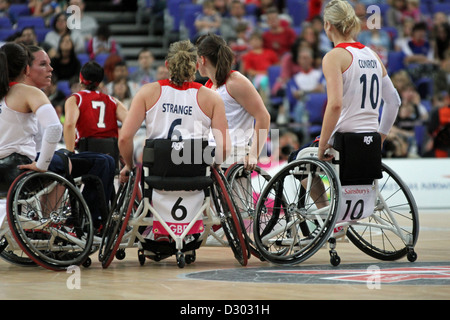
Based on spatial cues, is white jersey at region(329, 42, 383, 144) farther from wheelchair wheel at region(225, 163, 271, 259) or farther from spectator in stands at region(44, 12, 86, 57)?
spectator in stands at region(44, 12, 86, 57)

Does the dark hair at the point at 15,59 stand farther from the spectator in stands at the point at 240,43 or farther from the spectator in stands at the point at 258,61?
the spectator in stands at the point at 240,43

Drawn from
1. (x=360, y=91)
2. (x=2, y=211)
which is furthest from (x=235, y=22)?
(x=2, y=211)

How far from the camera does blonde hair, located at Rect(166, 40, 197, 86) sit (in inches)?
232

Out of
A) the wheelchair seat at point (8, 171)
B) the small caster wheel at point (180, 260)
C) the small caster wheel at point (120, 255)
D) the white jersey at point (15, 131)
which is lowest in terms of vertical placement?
the small caster wheel at point (120, 255)

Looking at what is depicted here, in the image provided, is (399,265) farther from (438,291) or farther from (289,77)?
(289,77)

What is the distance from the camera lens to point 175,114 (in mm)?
5898

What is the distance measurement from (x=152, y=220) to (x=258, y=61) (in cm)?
891

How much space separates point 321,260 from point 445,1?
40.6 ft

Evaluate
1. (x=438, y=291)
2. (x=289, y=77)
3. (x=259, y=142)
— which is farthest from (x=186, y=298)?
(x=289, y=77)

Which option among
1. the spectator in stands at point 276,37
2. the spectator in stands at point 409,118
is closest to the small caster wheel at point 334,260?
the spectator in stands at point 409,118

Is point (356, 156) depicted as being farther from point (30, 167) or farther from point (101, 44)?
point (101, 44)

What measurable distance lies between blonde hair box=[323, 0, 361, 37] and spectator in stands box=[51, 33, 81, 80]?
7.50 meters

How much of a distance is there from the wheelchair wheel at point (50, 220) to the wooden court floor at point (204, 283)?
0.54ft

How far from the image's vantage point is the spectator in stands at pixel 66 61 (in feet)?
41.7
